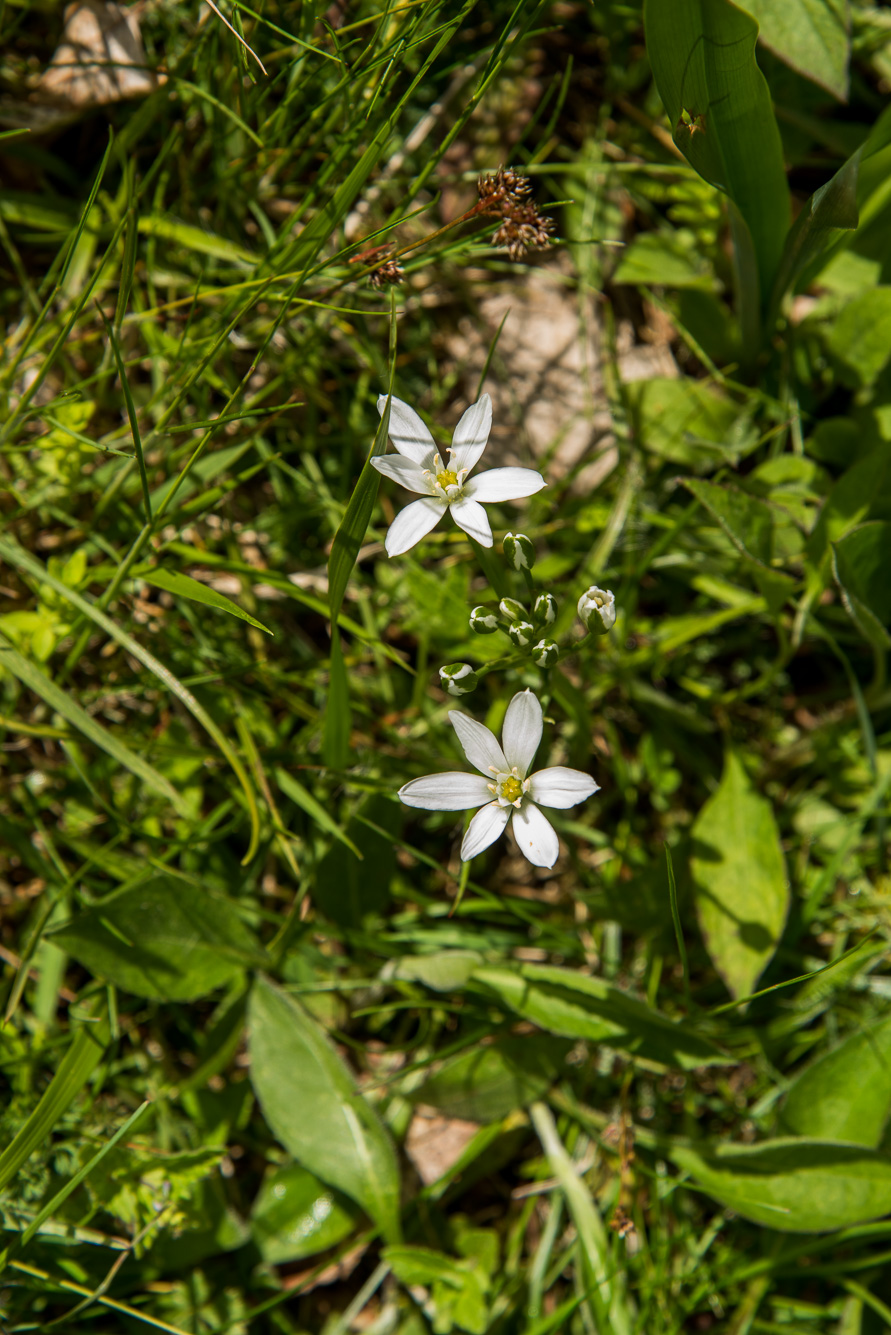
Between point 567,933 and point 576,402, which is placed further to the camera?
point 576,402

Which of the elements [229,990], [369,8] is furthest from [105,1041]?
[369,8]

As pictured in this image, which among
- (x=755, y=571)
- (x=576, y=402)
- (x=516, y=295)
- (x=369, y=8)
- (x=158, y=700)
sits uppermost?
(x=369, y=8)

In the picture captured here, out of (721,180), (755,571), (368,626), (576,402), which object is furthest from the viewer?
(576,402)

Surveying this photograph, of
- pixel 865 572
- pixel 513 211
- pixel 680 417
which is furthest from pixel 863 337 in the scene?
pixel 513 211

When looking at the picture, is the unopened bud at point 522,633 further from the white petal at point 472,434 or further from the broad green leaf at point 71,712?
the broad green leaf at point 71,712

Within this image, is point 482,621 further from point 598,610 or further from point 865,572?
point 865,572

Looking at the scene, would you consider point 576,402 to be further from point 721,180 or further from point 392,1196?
point 392,1196

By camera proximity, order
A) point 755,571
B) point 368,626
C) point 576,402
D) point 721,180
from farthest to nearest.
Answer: point 576,402
point 368,626
point 755,571
point 721,180
